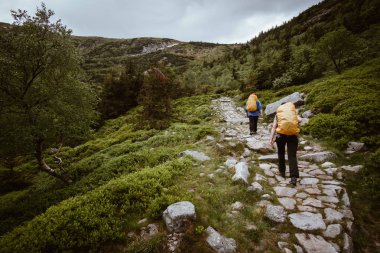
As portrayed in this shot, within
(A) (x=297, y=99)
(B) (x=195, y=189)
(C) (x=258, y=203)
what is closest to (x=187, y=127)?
(A) (x=297, y=99)

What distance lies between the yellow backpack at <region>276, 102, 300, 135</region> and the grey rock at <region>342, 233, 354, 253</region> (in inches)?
108

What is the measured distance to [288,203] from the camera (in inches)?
193

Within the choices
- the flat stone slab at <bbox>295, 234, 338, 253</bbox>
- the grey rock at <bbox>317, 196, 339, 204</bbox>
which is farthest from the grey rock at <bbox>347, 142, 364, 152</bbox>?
the flat stone slab at <bbox>295, 234, 338, 253</bbox>

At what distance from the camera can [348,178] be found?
5.62 m

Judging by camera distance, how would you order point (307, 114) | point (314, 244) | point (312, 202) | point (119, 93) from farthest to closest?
point (119, 93), point (307, 114), point (312, 202), point (314, 244)

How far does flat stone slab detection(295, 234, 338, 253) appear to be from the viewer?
3.56m

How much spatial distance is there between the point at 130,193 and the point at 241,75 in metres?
34.0

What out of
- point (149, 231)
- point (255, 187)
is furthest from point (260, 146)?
point (149, 231)

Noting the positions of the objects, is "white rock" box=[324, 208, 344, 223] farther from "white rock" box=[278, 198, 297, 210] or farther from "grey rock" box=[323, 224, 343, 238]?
"white rock" box=[278, 198, 297, 210]

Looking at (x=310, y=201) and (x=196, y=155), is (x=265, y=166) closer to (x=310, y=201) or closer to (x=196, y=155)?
(x=310, y=201)

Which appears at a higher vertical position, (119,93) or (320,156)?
(119,93)

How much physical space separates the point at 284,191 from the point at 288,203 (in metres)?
0.56

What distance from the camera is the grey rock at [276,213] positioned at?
4327mm

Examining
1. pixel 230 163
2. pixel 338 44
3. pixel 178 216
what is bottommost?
pixel 230 163
